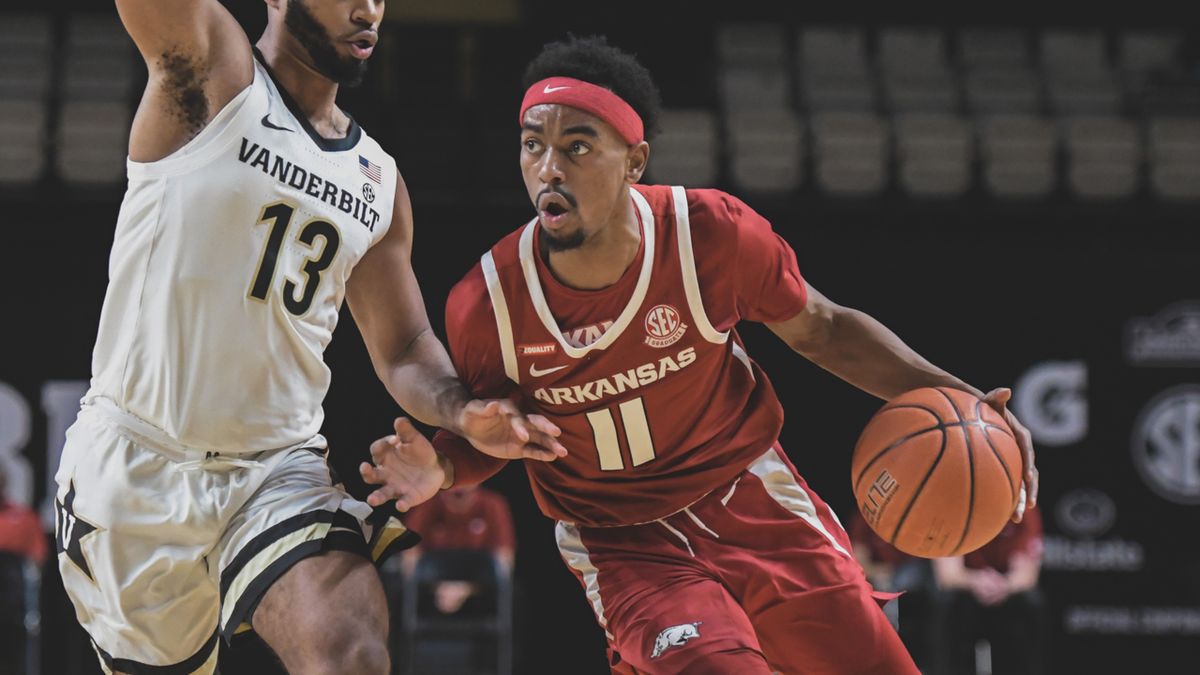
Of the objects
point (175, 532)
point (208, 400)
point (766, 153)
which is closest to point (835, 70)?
point (766, 153)

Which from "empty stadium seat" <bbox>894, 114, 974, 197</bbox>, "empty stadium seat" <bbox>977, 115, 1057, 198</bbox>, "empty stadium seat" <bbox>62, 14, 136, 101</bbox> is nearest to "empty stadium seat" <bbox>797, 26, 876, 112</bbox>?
"empty stadium seat" <bbox>894, 114, 974, 197</bbox>

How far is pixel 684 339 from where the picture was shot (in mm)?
3844

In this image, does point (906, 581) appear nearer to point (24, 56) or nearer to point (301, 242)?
point (301, 242)

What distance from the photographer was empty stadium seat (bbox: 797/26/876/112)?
40.1 feet

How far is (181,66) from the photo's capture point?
333 centimetres

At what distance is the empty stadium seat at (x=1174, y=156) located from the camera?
437 inches

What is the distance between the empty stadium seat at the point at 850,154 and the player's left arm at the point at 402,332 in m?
7.28

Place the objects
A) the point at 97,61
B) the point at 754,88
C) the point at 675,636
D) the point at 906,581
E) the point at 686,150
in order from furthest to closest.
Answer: the point at 754,88, the point at 97,61, the point at 686,150, the point at 906,581, the point at 675,636

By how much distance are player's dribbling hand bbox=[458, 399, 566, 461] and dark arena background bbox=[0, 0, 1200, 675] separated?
576cm

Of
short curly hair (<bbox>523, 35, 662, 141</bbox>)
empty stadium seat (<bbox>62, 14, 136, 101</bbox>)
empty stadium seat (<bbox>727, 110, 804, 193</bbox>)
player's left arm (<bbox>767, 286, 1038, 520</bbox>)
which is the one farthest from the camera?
empty stadium seat (<bbox>62, 14, 136, 101</bbox>)

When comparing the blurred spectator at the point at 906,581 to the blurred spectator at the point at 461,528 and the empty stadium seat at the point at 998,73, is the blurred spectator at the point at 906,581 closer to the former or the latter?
the blurred spectator at the point at 461,528

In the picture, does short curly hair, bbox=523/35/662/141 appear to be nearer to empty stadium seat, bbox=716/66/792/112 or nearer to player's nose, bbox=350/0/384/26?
player's nose, bbox=350/0/384/26

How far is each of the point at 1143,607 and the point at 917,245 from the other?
9.42 ft

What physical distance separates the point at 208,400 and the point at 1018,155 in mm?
9018
